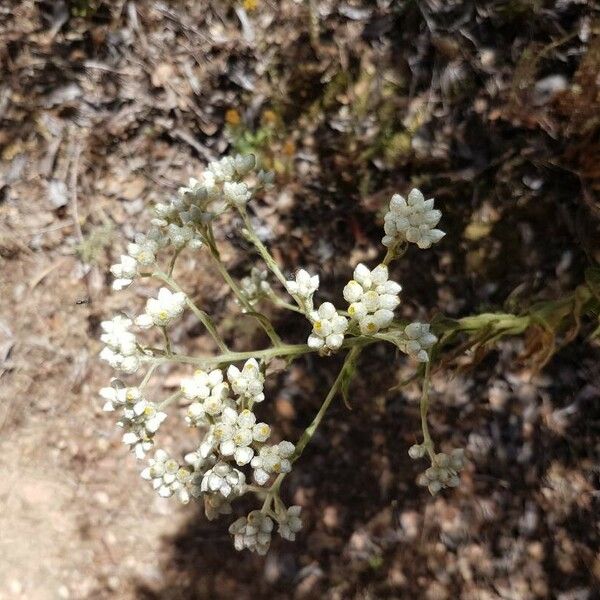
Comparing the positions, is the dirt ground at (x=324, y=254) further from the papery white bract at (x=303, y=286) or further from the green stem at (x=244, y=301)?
the papery white bract at (x=303, y=286)

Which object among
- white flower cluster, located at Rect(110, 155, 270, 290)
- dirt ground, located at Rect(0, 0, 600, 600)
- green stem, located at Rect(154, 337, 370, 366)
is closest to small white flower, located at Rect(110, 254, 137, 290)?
white flower cluster, located at Rect(110, 155, 270, 290)

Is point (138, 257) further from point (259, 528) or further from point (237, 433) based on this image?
point (259, 528)

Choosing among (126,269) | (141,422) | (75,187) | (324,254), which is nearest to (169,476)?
(141,422)

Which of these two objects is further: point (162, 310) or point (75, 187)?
point (75, 187)

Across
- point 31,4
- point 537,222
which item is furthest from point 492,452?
point 31,4

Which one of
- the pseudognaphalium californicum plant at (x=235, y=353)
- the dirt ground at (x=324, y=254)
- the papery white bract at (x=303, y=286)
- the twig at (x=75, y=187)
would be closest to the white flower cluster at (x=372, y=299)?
the pseudognaphalium californicum plant at (x=235, y=353)

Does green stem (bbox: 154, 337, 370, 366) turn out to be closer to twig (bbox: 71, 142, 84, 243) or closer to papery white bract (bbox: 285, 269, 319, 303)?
papery white bract (bbox: 285, 269, 319, 303)
